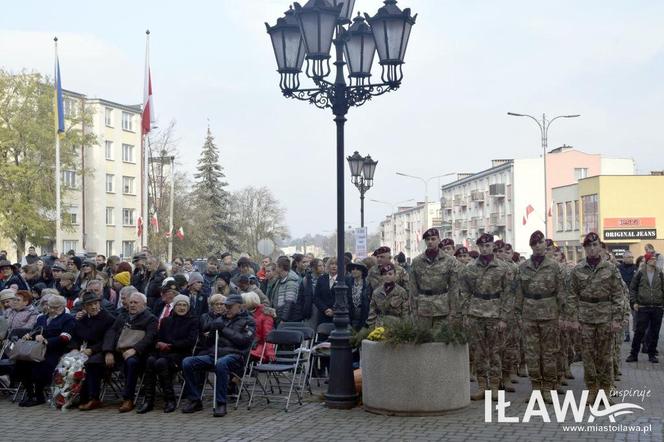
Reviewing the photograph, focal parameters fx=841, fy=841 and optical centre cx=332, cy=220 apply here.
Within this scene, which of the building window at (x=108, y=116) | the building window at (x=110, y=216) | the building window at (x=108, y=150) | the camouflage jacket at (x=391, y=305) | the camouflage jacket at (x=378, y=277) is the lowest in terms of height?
the camouflage jacket at (x=391, y=305)

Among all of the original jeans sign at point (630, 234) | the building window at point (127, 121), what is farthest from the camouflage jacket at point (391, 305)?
the building window at point (127, 121)

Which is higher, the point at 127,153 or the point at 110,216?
the point at 127,153

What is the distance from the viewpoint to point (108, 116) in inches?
2842

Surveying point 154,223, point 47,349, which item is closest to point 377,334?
point 47,349

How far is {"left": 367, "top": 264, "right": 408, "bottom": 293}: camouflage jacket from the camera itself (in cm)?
1172

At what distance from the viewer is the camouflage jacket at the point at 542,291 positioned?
10602 mm

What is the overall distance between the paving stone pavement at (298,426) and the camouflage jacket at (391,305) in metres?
1.37

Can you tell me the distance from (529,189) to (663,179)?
77.0 ft

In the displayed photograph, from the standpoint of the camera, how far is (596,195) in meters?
61.5

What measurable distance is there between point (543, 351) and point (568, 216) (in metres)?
60.4

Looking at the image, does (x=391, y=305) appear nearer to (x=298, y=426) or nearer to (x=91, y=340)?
(x=298, y=426)

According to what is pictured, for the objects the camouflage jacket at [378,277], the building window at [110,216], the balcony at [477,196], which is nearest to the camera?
the camouflage jacket at [378,277]

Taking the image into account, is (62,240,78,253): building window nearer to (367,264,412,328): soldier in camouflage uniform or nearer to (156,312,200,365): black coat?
(156,312,200,365): black coat

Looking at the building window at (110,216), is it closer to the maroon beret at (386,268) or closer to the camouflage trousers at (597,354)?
the maroon beret at (386,268)
